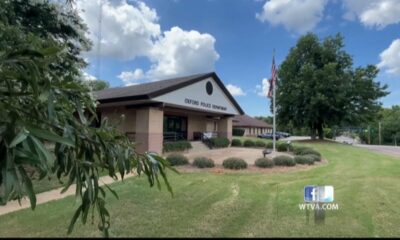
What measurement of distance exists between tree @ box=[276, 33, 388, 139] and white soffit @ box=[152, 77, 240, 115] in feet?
40.1

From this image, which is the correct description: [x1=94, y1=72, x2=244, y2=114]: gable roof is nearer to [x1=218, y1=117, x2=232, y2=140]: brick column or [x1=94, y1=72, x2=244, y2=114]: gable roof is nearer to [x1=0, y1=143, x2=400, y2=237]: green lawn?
[x1=218, y1=117, x2=232, y2=140]: brick column

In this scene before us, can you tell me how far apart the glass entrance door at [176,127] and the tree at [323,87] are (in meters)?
15.5

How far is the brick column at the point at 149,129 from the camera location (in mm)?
15844

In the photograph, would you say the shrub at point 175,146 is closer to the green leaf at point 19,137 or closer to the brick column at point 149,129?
the brick column at point 149,129

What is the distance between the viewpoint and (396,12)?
44.9 ft

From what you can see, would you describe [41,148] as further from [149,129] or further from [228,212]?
[149,129]

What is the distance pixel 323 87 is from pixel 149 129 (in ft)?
74.1

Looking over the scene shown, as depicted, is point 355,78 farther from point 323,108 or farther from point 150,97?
point 150,97

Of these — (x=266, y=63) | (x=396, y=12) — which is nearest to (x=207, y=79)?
(x=266, y=63)

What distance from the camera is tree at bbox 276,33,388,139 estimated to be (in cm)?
3105

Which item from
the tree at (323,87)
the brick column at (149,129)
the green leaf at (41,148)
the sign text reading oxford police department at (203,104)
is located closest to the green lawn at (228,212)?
the green leaf at (41,148)

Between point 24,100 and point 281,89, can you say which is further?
point 281,89

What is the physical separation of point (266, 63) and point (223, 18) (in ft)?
19.9

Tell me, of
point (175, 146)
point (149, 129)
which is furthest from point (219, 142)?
point (149, 129)
